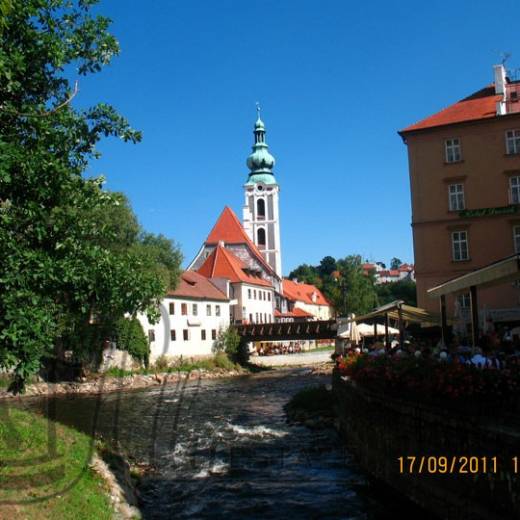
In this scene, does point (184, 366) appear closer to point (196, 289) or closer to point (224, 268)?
point (196, 289)

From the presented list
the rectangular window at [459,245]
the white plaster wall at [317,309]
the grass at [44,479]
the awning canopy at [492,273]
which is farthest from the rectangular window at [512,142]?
the white plaster wall at [317,309]

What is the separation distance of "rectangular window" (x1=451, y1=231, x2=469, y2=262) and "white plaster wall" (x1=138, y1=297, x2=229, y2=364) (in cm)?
2256

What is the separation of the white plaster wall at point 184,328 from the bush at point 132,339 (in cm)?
172

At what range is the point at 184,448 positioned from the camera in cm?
1812

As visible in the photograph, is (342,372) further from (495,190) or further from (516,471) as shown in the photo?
(495,190)

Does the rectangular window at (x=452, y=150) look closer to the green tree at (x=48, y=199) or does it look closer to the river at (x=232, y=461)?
the river at (x=232, y=461)

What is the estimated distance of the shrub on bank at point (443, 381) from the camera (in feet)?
27.8

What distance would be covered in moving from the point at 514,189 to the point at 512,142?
278 cm

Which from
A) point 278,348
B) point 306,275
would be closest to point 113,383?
point 278,348

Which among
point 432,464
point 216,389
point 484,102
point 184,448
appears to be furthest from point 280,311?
point 432,464

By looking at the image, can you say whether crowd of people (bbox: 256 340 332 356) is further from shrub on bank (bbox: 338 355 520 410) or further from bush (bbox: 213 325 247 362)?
shrub on bank (bbox: 338 355 520 410)

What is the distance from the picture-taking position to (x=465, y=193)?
34.4 metres

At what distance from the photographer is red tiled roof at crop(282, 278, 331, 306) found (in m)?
99.8
